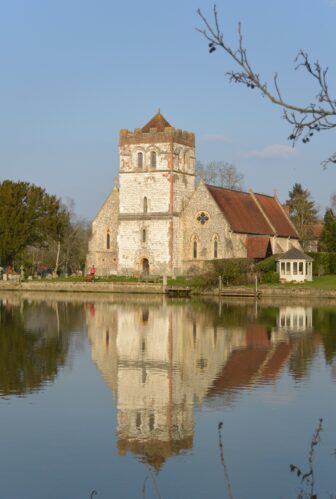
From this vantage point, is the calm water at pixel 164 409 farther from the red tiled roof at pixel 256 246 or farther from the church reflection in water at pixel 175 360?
the red tiled roof at pixel 256 246


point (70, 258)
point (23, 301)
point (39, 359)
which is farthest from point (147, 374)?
point (70, 258)

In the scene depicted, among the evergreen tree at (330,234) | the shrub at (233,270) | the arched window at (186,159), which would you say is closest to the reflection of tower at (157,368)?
the shrub at (233,270)

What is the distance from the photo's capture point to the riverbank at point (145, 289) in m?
57.1

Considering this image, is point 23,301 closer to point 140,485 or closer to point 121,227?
point 121,227

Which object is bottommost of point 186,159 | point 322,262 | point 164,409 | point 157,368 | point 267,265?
point 164,409

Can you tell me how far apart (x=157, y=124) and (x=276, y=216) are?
13.5 metres

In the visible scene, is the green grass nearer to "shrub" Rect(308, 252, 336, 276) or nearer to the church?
"shrub" Rect(308, 252, 336, 276)

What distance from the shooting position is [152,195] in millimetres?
68062

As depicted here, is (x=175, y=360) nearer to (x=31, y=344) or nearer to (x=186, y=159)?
(x=31, y=344)

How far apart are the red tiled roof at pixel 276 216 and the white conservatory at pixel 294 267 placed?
27.7ft

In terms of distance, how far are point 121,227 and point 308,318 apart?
30.2 metres

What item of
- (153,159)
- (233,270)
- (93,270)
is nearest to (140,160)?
(153,159)

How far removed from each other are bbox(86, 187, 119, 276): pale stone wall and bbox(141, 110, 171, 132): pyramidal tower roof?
6.05 m

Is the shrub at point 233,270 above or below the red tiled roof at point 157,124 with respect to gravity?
below
